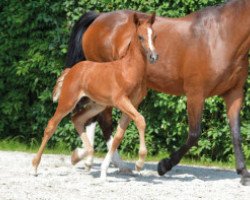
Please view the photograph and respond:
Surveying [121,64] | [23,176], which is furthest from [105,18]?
[23,176]

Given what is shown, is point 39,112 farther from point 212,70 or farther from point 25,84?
point 212,70

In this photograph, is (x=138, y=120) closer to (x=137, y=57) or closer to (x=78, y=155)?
(x=137, y=57)

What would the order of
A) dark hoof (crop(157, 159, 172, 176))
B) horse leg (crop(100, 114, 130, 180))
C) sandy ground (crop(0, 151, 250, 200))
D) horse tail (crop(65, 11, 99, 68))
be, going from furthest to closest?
1. horse tail (crop(65, 11, 99, 68))
2. dark hoof (crop(157, 159, 172, 176))
3. horse leg (crop(100, 114, 130, 180))
4. sandy ground (crop(0, 151, 250, 200))

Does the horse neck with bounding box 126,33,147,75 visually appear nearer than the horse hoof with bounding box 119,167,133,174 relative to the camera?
Yes

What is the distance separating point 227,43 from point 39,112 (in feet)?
13.4

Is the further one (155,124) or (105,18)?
(155,124)

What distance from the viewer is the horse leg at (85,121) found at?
878 cm

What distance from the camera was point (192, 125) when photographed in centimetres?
874

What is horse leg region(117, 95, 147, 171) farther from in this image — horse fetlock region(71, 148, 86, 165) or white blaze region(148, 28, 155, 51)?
horse fetlock region(71, 148, 86, 165)

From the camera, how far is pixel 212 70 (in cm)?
857

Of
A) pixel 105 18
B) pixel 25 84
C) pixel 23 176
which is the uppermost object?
pixel 105 18

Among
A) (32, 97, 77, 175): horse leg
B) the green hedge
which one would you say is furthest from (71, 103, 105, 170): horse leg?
the green hedge

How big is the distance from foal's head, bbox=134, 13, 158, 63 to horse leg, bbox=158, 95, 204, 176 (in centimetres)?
111

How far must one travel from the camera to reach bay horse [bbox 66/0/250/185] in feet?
28.2
